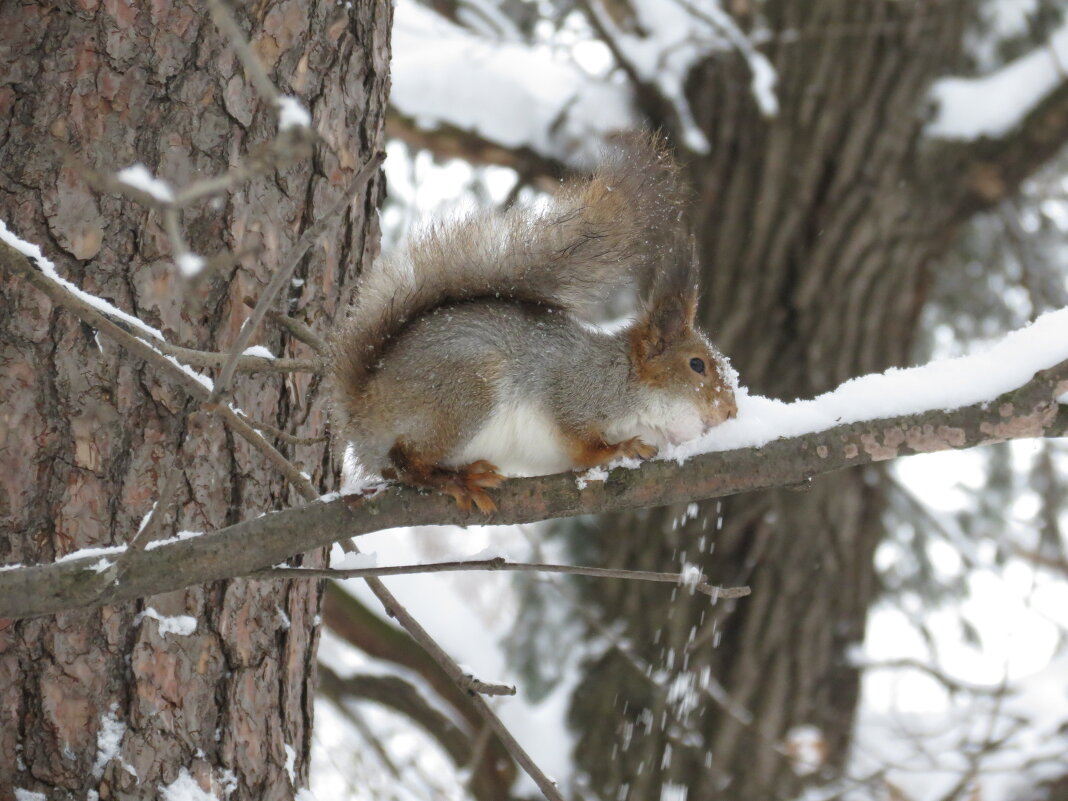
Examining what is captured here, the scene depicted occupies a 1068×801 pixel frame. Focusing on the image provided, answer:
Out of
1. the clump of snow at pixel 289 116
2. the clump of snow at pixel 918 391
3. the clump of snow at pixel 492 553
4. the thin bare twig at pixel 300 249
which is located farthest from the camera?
the clump of snow at pixel 492 553

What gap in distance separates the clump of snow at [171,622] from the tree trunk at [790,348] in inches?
62.2

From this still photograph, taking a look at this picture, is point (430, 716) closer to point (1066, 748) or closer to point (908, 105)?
point (1066, 748)

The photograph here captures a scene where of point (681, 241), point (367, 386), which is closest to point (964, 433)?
point (681, 241)

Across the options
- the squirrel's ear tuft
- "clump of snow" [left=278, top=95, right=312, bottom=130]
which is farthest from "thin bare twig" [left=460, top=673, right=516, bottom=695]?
"clump of snow" [left=278, top=95, right=312, bottom=130]

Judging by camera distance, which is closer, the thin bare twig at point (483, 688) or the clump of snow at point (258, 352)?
the thin bare twig at point (483, 688)

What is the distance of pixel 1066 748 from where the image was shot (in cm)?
266

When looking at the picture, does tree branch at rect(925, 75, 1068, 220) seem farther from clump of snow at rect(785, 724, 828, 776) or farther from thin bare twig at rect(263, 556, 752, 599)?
thin bare twig at rect(263, 556, 752, 599)

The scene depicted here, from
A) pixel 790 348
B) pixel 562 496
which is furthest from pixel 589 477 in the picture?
pixel 790 348

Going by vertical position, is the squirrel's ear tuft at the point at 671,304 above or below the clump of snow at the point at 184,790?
above

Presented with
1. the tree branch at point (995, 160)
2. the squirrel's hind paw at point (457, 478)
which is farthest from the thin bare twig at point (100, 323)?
the tree branch at point (995, 160)

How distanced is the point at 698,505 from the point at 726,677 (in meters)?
0.44

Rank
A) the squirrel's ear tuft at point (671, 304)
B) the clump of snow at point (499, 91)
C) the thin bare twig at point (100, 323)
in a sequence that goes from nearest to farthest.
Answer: the thin bare twig at point (100, 323)
the squirrel's ear tuft at point (671, 304)
the clump of snow at point (499, 91)

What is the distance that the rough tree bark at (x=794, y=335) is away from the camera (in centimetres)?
280

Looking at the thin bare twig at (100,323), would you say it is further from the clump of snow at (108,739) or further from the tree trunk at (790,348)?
the tree trunk at (790,348)
